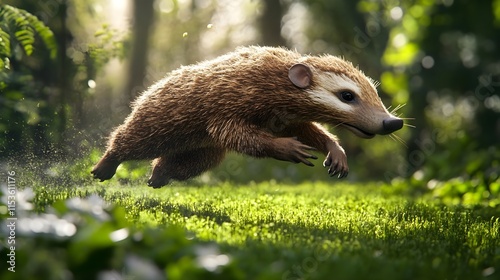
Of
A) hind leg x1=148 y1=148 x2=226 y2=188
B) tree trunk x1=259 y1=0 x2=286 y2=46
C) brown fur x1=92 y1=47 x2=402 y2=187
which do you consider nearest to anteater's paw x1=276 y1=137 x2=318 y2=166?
brown fur x1=92 y1=47 x2=402 y2=187

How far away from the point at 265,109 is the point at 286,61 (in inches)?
22.6

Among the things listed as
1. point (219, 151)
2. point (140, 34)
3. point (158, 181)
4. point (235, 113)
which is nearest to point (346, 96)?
point (235, 113)

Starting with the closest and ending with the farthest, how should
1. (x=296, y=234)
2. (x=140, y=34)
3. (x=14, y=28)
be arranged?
(x=296, y=234), (x=14, y=28), (x=140, y=34)

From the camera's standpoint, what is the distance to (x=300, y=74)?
20.9 feet

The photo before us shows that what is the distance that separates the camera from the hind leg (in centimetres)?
715

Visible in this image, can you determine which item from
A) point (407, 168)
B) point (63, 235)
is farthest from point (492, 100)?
point (63, 235)

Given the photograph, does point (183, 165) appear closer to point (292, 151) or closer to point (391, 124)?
point (292, 151)

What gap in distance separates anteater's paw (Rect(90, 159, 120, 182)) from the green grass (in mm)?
126

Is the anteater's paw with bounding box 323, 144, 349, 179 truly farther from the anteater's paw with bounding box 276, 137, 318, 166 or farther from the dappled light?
the anteater's paw with bounding box 276, 137, 318, 166

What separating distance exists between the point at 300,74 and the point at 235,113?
724 millimetres

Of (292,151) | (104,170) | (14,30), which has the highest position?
(14,30)

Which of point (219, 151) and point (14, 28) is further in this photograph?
point (14, 28)

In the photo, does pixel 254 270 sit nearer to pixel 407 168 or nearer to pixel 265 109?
pixel 265 109

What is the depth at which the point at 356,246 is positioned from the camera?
510 cm
